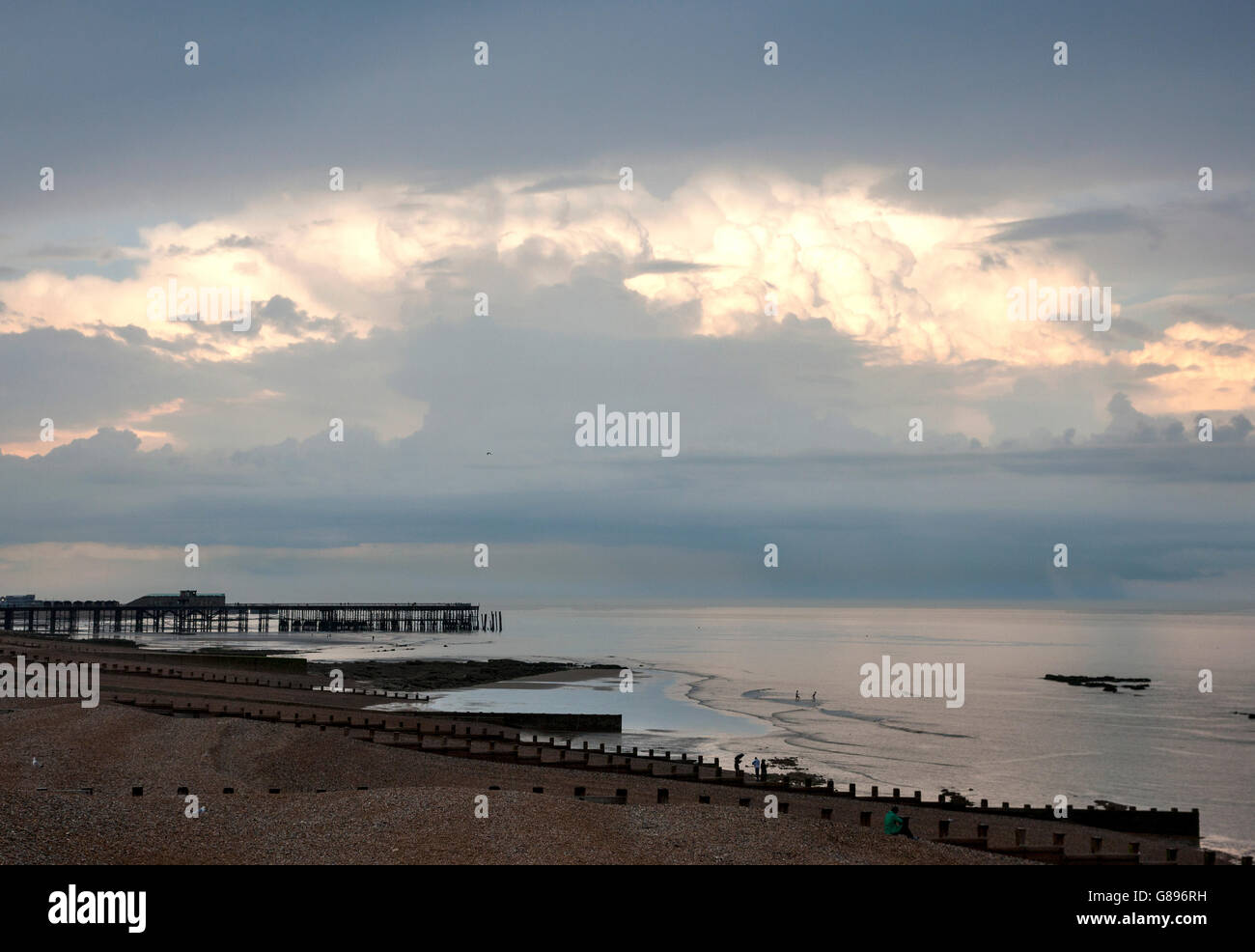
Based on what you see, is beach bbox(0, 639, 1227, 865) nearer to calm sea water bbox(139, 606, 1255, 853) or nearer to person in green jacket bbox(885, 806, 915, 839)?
person in green jacket bbox(885, 806, 915, 839)

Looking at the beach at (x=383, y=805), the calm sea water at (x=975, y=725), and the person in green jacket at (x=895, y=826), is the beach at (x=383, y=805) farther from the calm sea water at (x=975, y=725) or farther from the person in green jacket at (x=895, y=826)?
the calm sea water at (x=975, y=725)

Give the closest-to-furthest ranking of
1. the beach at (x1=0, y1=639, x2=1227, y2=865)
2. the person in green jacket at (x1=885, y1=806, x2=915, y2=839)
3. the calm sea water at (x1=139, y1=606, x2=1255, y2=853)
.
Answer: the beach at (x1=0, y1=639, x2=1227, y2=865) → the person in green jacket at (x1=885, y1=806, x2=915, y2=839) → the calm sea water at (x1=139, y1=606, x2=1255, y2=853)

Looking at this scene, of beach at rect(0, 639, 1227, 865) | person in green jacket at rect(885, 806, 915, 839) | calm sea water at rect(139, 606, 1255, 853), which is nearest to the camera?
beach at rect(0, 639, 1227, 865)

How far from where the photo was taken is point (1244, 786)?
41.7m

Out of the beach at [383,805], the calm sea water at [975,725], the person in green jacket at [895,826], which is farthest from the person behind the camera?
the calm sea water at [975,725]

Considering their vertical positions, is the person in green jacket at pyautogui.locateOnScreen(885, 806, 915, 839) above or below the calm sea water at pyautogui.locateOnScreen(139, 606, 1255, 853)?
above

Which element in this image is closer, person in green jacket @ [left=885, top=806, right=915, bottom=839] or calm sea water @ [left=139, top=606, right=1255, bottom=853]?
person in green jacket @ [left=885, top=806, right=915, bottom=839]

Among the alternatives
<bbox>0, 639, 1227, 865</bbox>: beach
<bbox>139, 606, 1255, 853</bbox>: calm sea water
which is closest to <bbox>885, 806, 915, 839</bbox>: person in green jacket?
<bbox>0, 639, 1227, 865</bbox>: beach

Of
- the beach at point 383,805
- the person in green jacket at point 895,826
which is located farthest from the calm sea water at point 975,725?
the person in green jacket at point 895,826

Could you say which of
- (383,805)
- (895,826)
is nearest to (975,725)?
(895,826)

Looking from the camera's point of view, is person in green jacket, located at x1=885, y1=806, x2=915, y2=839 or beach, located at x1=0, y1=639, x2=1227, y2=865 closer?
beach, located at x1=0, y1=639, x2=1227, y2=865
